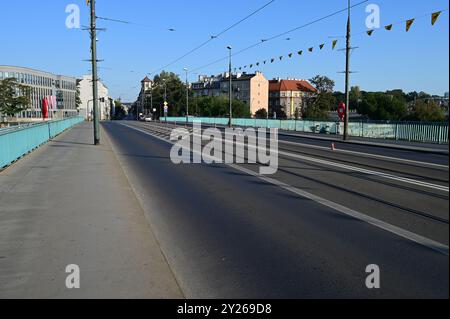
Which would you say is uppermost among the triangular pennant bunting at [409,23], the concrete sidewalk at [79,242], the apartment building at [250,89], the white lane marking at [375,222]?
the apartment building at [250,89]

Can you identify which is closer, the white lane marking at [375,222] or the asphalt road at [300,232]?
the asphalt road at [300,232]

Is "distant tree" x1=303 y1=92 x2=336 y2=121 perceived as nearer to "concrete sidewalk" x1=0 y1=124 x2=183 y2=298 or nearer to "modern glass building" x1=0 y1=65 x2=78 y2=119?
"modern glass building" x1=0 y1=65 x2=78 y2=119

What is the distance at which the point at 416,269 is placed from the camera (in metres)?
5.18

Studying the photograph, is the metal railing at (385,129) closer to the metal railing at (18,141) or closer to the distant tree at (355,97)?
the metal railing at (18,141)

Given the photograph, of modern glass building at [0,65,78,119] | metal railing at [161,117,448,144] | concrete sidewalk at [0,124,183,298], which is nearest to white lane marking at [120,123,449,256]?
concrete sidewalk at [0,124,183,298]

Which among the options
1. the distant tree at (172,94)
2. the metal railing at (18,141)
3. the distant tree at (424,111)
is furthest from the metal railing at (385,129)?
the distant tree at (172,94)

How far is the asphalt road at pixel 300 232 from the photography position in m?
4.82

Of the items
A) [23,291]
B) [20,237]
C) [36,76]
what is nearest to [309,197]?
[20,237]

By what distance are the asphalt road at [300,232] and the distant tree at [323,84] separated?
12325 centimetres

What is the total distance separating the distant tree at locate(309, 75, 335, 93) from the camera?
13250 cm

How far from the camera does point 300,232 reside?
690 centimetres

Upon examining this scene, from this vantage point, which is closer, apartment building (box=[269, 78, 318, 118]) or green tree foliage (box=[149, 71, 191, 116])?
green tree foliage (box=[149, 71, 191, 116])

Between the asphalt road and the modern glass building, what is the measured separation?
3116 inches
